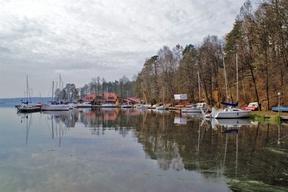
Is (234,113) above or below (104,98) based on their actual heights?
below

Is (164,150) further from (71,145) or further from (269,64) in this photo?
(269,64)

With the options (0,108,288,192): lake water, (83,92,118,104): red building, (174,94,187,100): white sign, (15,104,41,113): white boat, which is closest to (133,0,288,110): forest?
(174,94,187,100): white sign

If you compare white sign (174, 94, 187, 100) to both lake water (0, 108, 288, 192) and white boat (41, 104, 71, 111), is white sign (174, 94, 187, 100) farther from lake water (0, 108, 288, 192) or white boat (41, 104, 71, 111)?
lake water (0, 108, 288, 192)

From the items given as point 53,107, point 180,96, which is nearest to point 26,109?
point 53,107

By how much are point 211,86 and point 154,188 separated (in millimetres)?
60017

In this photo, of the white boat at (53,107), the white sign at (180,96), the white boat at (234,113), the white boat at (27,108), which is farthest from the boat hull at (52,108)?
the white boat at (234,113)

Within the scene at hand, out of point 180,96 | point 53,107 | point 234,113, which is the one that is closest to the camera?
point 234,113

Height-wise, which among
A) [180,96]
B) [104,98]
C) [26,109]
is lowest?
[26,109]

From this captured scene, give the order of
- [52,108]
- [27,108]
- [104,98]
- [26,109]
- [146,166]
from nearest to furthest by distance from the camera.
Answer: [146,166]
[26,109]
[27,108]
[52,108]
[104,98]

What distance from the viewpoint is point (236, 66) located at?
157 ft

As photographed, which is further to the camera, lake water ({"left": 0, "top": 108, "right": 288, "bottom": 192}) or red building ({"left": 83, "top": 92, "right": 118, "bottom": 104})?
red building ({"left": 83, "top": 92, "right": 118, "bottom": 104})

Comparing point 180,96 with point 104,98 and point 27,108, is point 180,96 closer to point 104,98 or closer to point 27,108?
point 27,108

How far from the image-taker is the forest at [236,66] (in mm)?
38250

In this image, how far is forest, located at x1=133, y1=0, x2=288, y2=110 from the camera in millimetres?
38250
